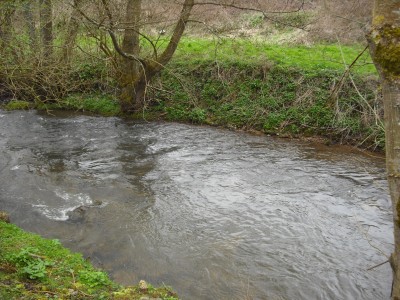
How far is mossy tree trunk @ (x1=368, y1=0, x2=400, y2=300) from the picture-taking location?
3125 mm

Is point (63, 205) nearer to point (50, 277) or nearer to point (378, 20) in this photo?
point (50, 277)

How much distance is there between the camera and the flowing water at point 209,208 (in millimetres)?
6574

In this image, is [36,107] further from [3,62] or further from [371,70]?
[371,70]

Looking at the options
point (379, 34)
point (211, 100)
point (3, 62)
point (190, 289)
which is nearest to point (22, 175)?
point (3, 62)

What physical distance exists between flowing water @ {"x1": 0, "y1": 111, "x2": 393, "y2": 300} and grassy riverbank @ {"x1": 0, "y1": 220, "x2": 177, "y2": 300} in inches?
31.9

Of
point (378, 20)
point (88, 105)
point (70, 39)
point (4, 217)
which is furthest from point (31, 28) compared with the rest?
point (378, 20)

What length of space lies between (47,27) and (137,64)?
3.38 meters

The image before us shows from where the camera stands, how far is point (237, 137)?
13.7m

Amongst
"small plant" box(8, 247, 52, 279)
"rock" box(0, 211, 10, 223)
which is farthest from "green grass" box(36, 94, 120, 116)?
"small plant" box(8, 247, 52, 279)

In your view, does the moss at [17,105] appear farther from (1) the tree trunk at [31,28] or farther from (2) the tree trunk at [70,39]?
(1) the tree trunk at [31,28]

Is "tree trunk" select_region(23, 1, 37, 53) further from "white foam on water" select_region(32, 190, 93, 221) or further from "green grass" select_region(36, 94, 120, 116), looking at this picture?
"white foam on water" select_region(32, 190, 93, 221)

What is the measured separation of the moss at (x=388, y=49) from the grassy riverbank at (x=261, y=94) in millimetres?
9833

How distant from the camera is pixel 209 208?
28.8 feet

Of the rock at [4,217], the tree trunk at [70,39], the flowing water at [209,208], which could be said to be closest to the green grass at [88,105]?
the tree trunk at [70,39]
